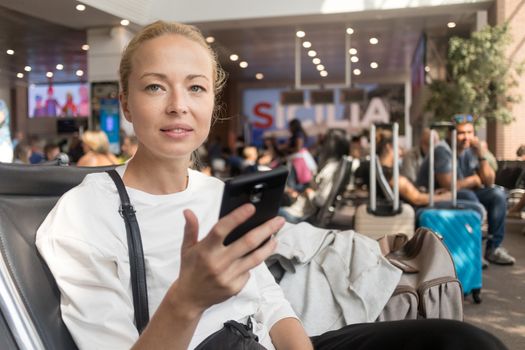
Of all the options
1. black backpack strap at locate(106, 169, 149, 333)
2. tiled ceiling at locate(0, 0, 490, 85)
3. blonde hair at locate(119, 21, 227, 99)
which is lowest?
black backpack strap at locate(106, 169, 149, 333)

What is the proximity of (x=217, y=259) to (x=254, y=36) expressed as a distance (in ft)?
41.5

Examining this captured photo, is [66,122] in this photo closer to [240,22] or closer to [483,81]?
[240,22]

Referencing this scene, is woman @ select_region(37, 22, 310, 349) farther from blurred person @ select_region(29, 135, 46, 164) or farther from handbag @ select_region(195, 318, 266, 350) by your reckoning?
blurred person @ select_region(29, 135, 46, 164)

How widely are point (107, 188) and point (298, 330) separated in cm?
52

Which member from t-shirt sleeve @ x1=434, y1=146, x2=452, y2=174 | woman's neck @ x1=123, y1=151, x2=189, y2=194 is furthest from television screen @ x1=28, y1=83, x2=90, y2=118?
woman's neck @ x1=123, y1=151, x2=189, y2=194

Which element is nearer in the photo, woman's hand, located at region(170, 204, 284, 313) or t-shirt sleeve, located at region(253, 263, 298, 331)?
woman's hand, located at region(170, 204, 284, 313)

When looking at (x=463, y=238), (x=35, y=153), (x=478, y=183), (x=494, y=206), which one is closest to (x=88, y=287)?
(x=463, y=238)

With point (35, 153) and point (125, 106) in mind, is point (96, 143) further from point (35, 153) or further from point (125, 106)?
point (35, 153)

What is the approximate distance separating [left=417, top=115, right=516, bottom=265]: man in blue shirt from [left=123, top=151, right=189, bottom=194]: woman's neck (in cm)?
421

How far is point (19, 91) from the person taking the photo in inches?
579

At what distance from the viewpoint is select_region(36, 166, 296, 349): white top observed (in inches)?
40.1

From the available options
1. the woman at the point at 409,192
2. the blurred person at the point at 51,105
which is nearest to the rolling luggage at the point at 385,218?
the woman at the point at 409,192

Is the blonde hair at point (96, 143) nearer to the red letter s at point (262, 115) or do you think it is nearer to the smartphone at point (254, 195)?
the smartphone at point (254, 195)

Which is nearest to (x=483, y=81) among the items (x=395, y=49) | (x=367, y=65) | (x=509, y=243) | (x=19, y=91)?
(x=509, y=243)
